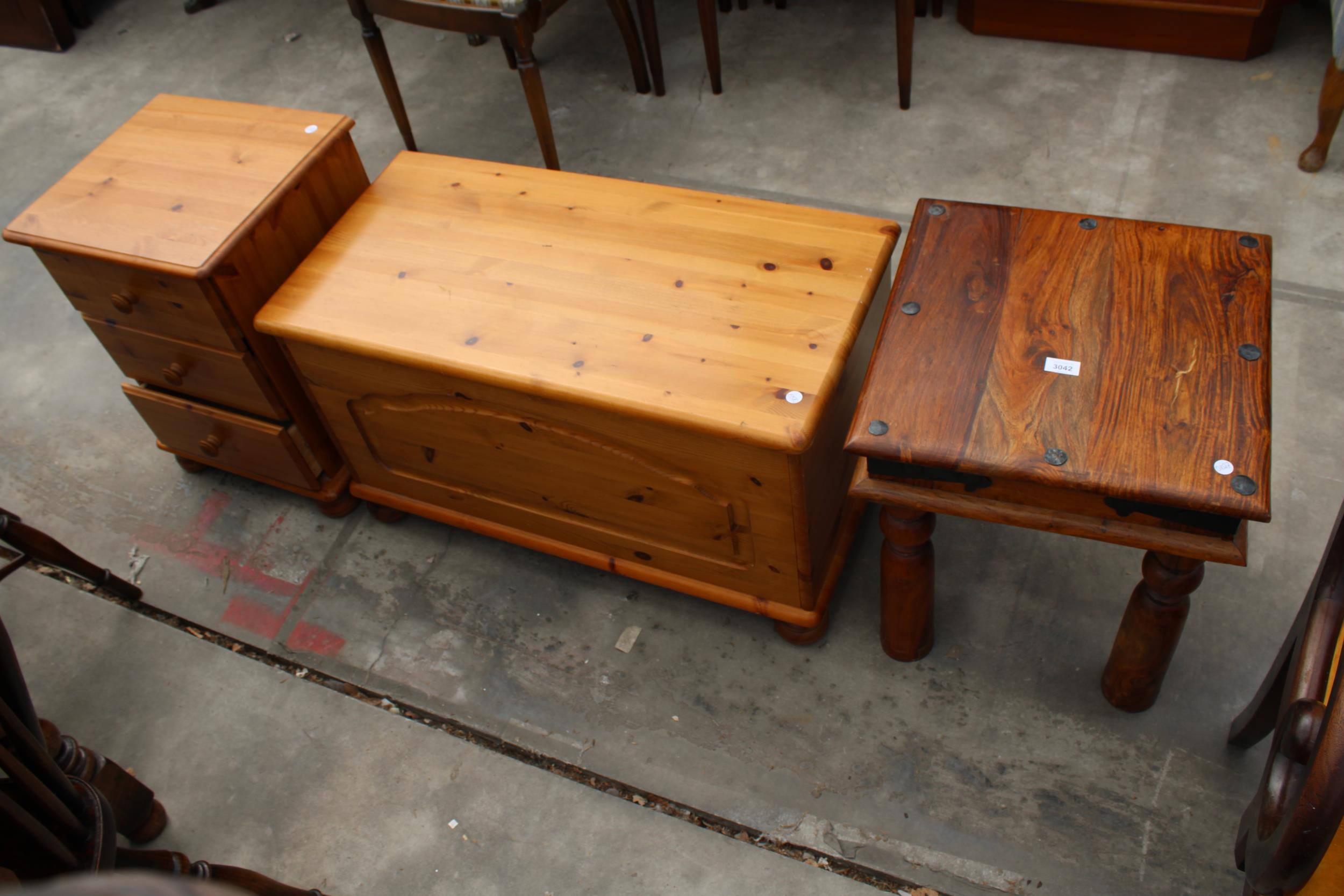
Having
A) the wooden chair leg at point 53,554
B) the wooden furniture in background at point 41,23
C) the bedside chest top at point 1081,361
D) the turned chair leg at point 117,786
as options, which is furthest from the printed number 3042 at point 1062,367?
the wooden furniture in background at point 41,23

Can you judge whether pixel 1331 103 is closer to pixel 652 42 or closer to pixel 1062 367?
pixel 1062 367

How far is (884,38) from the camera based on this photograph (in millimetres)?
2801

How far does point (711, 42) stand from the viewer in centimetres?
261

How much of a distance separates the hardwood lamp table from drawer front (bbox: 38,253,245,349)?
3.53 ft

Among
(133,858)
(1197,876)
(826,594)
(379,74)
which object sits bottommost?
(1197,876)

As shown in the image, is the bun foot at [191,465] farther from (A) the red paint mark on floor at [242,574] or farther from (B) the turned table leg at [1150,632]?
(B) the turned table leg at [1150,632]

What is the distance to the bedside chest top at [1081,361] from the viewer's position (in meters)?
1.13

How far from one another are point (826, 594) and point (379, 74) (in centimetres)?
175

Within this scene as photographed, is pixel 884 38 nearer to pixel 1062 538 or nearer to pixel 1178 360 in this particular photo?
pixel 1062 538

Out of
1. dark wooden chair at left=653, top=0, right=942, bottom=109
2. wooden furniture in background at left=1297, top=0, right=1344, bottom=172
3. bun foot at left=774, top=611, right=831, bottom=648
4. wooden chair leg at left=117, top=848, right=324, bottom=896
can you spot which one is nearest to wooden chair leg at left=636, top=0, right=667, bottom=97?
dark wooden chair at left=653, top=0, right=942, bottom=109

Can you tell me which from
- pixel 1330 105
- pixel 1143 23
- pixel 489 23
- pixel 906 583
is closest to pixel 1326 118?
pixel 1330 105

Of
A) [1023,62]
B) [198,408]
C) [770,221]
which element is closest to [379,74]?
[198,408]

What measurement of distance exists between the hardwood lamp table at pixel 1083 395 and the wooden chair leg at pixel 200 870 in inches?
36.1

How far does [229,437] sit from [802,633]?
1.13 metres
